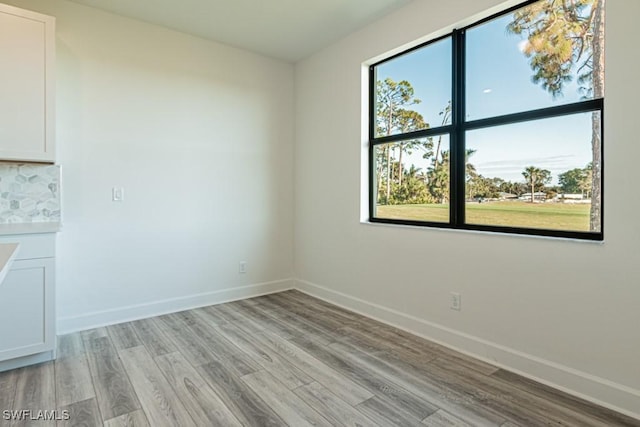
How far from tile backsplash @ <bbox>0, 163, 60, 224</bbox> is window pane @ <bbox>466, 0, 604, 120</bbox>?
325cm

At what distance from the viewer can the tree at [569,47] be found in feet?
6.63

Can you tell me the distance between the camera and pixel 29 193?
2.71 meters

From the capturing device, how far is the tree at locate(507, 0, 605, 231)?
2.02 meters

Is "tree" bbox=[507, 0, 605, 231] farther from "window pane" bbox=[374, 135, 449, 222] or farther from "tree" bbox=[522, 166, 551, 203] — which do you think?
"window pane" bbox=[374, 135, 449, 222]

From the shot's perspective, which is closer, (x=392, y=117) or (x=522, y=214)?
(x=522, y=214)

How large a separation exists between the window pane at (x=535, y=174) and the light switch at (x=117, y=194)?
287cm

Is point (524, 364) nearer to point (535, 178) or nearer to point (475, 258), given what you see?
point (475, 258)

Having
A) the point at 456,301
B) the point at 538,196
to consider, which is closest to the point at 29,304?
the point at 456,301

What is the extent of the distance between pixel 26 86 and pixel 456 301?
333cm

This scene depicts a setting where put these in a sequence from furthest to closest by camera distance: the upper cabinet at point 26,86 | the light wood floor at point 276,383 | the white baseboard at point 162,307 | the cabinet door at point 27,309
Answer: the white baseboard at point 162,307 → the upper cabinet at point 26,86 → the cabinet door at point 27,309 → the light wood floor at point 276,383

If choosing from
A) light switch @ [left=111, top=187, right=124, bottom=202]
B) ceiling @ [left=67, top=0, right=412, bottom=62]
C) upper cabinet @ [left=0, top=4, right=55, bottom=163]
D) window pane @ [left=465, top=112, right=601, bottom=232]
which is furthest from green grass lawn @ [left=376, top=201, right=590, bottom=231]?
upper cabinet @ [left=0, top=4, right=55, bottom=163]

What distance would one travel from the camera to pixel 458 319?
259cm

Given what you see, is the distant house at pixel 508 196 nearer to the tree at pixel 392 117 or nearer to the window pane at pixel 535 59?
the window pane at pixel 535 59

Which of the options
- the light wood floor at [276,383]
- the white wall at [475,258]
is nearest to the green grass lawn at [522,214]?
the white wall at [475,258]
